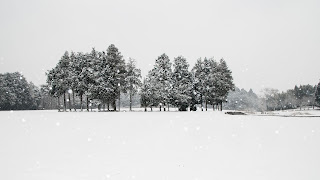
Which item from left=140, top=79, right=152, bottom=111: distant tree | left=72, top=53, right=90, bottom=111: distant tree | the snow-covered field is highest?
left=72, top=53, right=90, bottom=111: distant tree

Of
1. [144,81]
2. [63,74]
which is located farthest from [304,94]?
[63,74]

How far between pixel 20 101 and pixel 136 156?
342ft

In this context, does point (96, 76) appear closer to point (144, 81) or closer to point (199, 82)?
point (144, 81)

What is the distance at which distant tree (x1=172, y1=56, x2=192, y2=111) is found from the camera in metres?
59.2

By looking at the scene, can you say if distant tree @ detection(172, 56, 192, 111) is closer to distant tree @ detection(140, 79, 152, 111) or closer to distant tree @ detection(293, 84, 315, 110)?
distant tree @ detection(140, 79, 152, 111)

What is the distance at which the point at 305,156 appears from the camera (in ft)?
34.0

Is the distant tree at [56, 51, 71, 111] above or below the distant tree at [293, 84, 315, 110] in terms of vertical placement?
above

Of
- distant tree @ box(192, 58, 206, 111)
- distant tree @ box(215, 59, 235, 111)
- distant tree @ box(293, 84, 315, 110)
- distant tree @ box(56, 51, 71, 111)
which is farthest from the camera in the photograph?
distant tree @ box(293, 84, 315, 110)

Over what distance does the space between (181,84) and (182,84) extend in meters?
0.33

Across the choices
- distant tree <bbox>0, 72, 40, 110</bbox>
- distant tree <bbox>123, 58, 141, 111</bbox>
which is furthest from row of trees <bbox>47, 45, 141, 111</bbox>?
distant tree <bbox>0, 72, 40, 110</bbox>

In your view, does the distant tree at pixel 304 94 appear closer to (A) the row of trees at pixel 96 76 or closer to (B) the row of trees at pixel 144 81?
(B) the row of trees at pixel 144 81

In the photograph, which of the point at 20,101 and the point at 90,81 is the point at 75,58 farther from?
the point at 20,101

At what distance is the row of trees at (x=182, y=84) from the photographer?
5997cm

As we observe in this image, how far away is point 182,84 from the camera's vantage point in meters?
60.5
